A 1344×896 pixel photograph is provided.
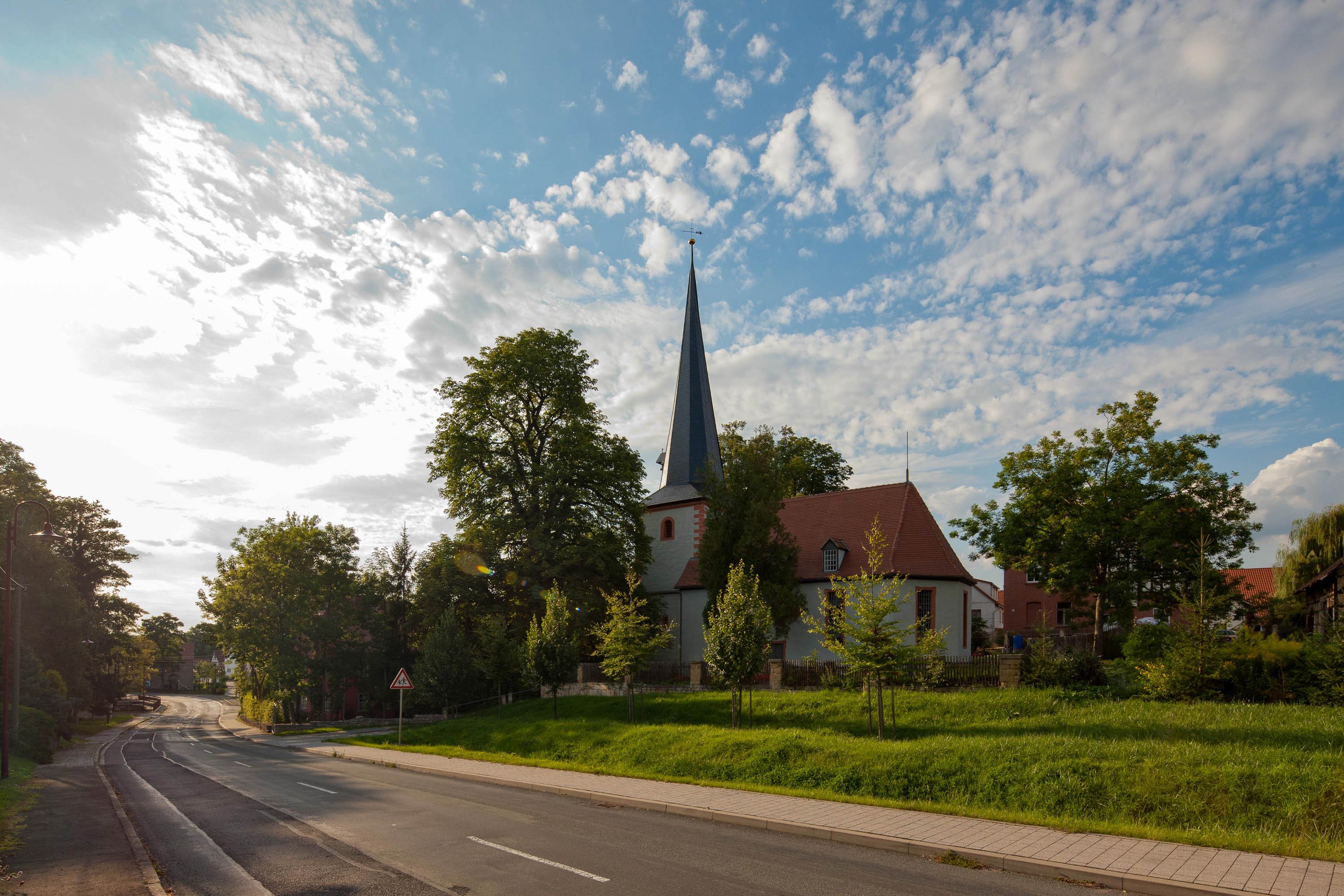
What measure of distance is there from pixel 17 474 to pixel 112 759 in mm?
18233

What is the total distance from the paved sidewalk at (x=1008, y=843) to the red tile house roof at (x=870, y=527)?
21280mm

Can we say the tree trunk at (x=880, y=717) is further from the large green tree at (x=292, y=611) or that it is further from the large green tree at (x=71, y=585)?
the large green tree at (x=292, y=611)

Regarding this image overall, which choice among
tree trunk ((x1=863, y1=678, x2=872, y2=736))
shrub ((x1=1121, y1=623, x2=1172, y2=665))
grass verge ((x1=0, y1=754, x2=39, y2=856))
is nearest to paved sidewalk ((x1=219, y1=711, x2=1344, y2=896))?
tree trunk ((x1=863, y1=678, x2=872, y2=736))

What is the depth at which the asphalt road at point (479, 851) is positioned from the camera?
8805mm

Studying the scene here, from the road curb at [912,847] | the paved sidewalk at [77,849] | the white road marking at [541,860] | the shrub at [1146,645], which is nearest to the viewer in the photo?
the road curb at [912,847]

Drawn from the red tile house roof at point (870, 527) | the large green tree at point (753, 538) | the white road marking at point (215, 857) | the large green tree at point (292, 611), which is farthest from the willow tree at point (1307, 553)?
the large green tree at point (292, 611)

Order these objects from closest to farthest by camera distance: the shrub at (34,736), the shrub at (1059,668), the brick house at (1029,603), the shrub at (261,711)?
the shrub at (1059,668) → the shrub at (34,736) → the shrub at (261,711) → the brick house at (1029,603)

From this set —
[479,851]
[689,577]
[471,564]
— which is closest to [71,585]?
[471,564]

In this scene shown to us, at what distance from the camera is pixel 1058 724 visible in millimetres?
17453

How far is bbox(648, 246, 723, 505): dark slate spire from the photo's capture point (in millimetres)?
46250

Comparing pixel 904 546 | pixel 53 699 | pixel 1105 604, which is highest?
pixel 904 546

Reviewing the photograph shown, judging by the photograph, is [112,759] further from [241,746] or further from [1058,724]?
[1058,724]

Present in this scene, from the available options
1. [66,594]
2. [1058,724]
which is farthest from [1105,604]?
[66,594]

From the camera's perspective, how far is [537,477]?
39.5 m
